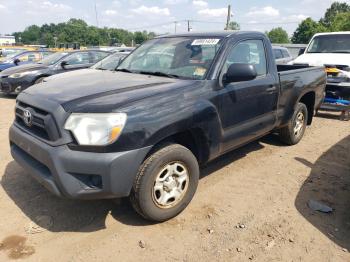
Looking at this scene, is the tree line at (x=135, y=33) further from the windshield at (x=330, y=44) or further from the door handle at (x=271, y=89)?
the door handle at (x=271, y=89)

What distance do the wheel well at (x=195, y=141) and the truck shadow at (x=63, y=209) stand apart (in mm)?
854

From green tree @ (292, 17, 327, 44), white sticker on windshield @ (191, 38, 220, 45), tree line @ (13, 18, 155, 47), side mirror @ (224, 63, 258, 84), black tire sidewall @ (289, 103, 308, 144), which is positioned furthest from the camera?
green tree @ (292, 17, 327, 44)

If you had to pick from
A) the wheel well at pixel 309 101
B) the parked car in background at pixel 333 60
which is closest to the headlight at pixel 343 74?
the parked car in background at pixel 333 60

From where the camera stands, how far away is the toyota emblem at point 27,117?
314 cm

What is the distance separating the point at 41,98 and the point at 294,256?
264cm

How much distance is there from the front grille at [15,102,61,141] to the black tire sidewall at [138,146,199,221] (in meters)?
0.84

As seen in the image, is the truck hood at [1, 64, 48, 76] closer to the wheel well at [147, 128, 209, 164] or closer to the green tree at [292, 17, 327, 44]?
the wheel well at [147, 128, 209, 164]

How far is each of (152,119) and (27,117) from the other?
1.21m

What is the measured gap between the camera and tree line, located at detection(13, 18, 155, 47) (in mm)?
61338

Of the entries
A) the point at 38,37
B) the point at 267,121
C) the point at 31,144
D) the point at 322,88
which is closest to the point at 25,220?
the point at 31,144

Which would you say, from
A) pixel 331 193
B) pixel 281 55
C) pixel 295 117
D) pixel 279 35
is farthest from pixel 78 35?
pixel 331 193

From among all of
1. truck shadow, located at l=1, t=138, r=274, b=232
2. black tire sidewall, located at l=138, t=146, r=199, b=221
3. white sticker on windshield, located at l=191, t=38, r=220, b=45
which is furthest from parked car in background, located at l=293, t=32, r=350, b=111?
truck shadow, located at l=1, t=138, r=274, b=232

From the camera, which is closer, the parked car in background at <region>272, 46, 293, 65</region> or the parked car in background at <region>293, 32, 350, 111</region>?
the parked car in background at <region>293, 32, 350, 111</region>

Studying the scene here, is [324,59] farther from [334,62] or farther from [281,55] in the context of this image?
[281,55]
